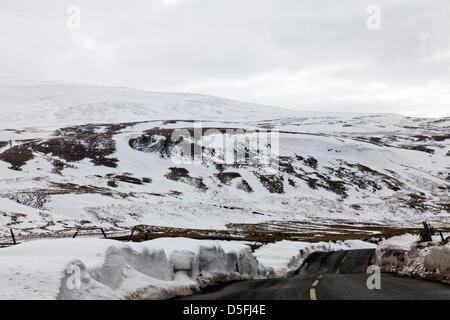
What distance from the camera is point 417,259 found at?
753 inches

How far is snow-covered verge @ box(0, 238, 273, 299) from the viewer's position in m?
8.69

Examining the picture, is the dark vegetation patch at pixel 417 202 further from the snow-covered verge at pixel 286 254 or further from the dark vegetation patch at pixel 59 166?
the dark vegetation patch at pixel 59 166

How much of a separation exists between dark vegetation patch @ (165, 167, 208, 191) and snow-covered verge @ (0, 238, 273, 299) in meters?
81.2

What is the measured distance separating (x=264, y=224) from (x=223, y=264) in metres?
53.3

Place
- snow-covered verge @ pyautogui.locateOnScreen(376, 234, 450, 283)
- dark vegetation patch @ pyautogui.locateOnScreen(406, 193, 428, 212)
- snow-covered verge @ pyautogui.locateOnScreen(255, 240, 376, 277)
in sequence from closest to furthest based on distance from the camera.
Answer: snow-covered verge @ pyautogui.locateOnScreen(376, 234, 450, 283) → snow-covered verge @ pyautogui.locateOnScreen(255, 240, 376, 277) → dark vegetation patch @ pyautogui.locateOnScreen(406, 193, 428, 212)

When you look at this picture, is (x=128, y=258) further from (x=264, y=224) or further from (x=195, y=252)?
(x=264, y=224)

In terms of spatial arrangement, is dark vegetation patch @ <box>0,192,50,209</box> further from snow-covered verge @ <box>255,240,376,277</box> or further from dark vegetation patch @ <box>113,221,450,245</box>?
snow-covered verge @ <box>255,240,376,277</box>

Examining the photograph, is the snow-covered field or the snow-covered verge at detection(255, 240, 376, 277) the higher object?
the snow-covered field

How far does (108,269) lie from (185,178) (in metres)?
93.7

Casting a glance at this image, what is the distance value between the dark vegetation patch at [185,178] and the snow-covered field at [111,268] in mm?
79783

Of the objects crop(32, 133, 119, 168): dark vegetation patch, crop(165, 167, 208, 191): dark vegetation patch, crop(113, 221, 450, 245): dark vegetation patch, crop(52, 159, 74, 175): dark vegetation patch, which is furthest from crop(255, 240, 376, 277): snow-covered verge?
crop(32, 133, 119, 168): dark vegetation patch

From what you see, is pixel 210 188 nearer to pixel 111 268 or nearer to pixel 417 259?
pixel 417 259

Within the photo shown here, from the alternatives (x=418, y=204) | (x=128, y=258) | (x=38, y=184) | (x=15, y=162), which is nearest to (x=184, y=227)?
(x=38, y=184)

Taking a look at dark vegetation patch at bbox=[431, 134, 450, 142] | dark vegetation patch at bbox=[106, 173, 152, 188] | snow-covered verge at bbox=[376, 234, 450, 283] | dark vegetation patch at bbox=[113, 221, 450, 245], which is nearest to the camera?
snow-covered verge at bbox=[376, 234, 450, 283]
